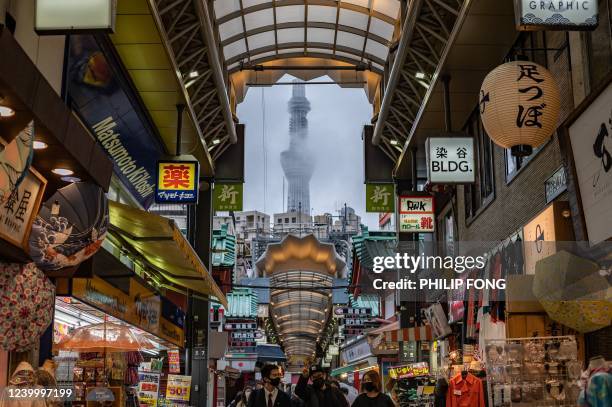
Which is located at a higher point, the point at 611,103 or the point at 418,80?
the point at 418,80

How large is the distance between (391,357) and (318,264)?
13.5m

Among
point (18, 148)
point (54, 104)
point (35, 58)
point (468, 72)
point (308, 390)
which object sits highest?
point (468, 72)

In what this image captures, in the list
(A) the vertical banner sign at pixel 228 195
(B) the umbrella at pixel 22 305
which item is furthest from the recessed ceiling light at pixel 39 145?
(A) the vertical banner sign at pixel 228 195

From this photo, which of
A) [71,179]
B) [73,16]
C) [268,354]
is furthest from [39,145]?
[268,354]

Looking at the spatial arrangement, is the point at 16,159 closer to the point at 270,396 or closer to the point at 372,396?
the point at 270,396

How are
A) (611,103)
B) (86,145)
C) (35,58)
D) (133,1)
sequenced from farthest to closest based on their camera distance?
1. (133,1)
2. (35,58)
3. (611,103)
4. (86,145)

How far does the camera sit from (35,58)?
28.7 feet

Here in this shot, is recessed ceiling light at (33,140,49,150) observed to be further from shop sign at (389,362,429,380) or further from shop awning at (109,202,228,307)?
shop sign at (389,362,429,380)

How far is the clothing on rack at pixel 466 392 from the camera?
34.5 feet

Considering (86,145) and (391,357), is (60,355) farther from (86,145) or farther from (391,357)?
(391,357)

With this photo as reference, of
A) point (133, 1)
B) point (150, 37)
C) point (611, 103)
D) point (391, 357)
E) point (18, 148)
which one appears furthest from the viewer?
point (391, 357)

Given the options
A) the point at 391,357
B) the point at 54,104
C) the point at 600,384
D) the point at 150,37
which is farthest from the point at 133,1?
the point at 391,357

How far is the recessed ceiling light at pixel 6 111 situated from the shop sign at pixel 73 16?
2.54 metres

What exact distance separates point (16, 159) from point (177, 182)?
10.3 m
